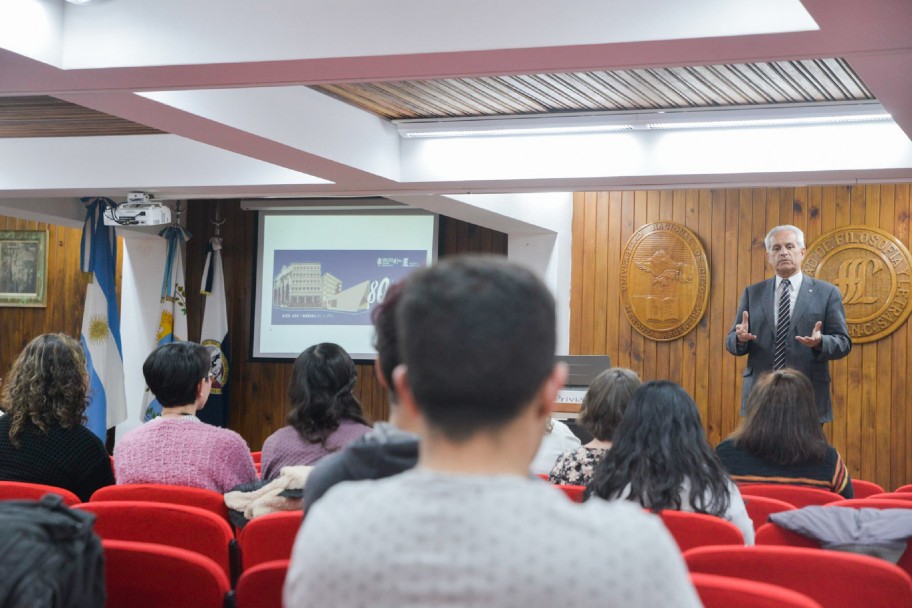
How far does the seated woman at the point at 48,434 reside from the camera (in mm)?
3793

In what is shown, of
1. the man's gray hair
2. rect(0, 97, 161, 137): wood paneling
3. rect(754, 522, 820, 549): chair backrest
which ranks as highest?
rect(0, 97, 161, 137): wood paneling

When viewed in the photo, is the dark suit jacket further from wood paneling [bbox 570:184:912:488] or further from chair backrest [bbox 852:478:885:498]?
wood paneling [bbox 570:184:912:488]

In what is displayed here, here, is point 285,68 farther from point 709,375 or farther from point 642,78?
point 709,375

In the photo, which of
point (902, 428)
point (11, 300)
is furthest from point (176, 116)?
point (11, 300)

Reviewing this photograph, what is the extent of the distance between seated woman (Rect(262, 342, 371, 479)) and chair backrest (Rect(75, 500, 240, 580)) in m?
0.74

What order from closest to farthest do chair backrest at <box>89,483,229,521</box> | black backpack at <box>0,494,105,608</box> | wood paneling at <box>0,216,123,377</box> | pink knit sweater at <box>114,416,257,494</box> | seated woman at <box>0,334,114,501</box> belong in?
1. black backpack at <box>0,494,105,608</box>
2. chair backrest at <box>89,483,229,521</box>
3. pink knit sweater at <box>114,416,257,494</box>
4. seated woman at <box>0,334,114,501</box>
5. wood paneling at <box>0,216,123,377</box>

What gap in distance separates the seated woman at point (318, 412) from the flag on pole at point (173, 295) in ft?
19.0

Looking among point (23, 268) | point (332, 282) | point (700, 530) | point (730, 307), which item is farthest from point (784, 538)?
point (23, 268)

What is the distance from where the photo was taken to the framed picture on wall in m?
10.6

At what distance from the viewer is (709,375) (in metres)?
8.36

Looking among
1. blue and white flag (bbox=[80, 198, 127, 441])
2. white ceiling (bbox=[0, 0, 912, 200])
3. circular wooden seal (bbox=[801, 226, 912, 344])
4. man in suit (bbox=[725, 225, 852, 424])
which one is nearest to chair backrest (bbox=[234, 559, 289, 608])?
white ceiling (bbox=[0, 0, 912, 200])

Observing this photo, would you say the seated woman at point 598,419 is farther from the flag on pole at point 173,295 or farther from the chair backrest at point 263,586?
the flag on pole at point 173,295

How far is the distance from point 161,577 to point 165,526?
2.33 ft

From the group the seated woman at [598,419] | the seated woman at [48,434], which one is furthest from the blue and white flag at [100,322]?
the seated woman at [598,419]
